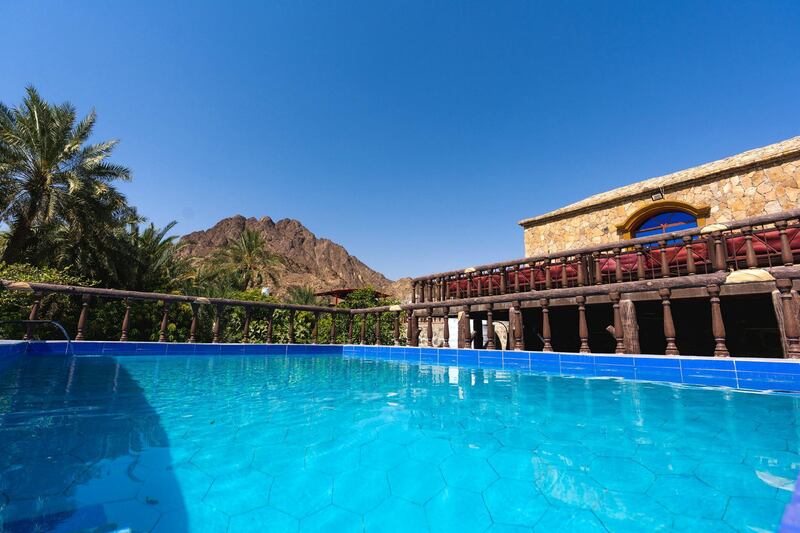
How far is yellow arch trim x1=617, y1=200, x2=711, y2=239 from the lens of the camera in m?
9.93

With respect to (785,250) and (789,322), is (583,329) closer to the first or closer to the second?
(789,322)

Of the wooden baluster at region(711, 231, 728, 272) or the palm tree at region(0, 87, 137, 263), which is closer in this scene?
the wooden baluster at region(711, 231, 728, 272)

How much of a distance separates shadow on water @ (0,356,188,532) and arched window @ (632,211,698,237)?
12.9 meters

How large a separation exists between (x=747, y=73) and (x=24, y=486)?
15.1 m

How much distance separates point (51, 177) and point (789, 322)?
20.1 meters

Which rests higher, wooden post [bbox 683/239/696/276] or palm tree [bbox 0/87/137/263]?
palm tree [bbox 0/87/137/263]

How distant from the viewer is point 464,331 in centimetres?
793

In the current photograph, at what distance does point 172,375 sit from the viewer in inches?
203

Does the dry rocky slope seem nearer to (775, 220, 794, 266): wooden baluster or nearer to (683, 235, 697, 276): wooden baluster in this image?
(683, 235, 697, 276): wooden baluster

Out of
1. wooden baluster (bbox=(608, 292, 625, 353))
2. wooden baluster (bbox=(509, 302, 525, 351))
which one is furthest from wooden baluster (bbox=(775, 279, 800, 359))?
wooden baluster (bbox=(509, 302, 525, 351))

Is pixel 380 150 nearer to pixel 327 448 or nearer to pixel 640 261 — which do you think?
pixel 640 261

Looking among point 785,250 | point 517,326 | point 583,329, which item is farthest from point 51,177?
point 785,250

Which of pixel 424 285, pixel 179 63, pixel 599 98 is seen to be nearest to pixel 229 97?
pixel 179 63

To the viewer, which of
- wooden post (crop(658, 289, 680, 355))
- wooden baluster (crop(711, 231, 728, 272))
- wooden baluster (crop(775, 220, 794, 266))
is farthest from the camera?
wooden baluster (crop(711, 231, 728, 272))
